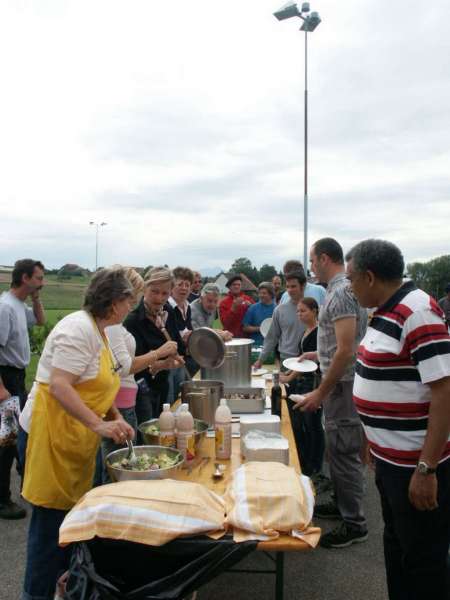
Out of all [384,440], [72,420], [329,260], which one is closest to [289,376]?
[329,260]

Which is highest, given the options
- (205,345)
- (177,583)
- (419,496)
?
(205,345)

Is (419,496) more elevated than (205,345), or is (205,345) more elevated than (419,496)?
(205,345)

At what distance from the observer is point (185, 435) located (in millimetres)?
2141

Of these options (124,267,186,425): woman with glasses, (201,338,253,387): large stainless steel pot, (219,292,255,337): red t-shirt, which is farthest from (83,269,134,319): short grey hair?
(219,292,255,337): red t-shirt

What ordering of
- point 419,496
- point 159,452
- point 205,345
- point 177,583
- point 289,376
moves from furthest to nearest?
point 289,376 → point 205,345 → point 159,452 → point 419,496 → point 177,583

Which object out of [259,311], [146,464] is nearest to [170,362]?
[146,464]

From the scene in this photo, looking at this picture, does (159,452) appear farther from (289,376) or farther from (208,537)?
(289,376)

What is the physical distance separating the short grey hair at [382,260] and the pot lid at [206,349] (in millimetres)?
1175

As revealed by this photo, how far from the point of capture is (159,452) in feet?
6.79

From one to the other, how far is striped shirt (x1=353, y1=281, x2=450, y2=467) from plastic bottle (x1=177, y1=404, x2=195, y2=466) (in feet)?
2.60

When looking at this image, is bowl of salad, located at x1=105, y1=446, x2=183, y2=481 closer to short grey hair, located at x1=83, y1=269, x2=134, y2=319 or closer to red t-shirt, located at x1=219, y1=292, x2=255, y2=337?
short grey hair, located at x1=83, y1=269, x2=134, y2=319

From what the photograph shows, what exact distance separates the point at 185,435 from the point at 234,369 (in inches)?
44.6

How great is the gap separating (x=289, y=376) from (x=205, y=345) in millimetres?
1192

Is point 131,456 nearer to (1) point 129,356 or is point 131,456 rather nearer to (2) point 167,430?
(2) point 167,430
